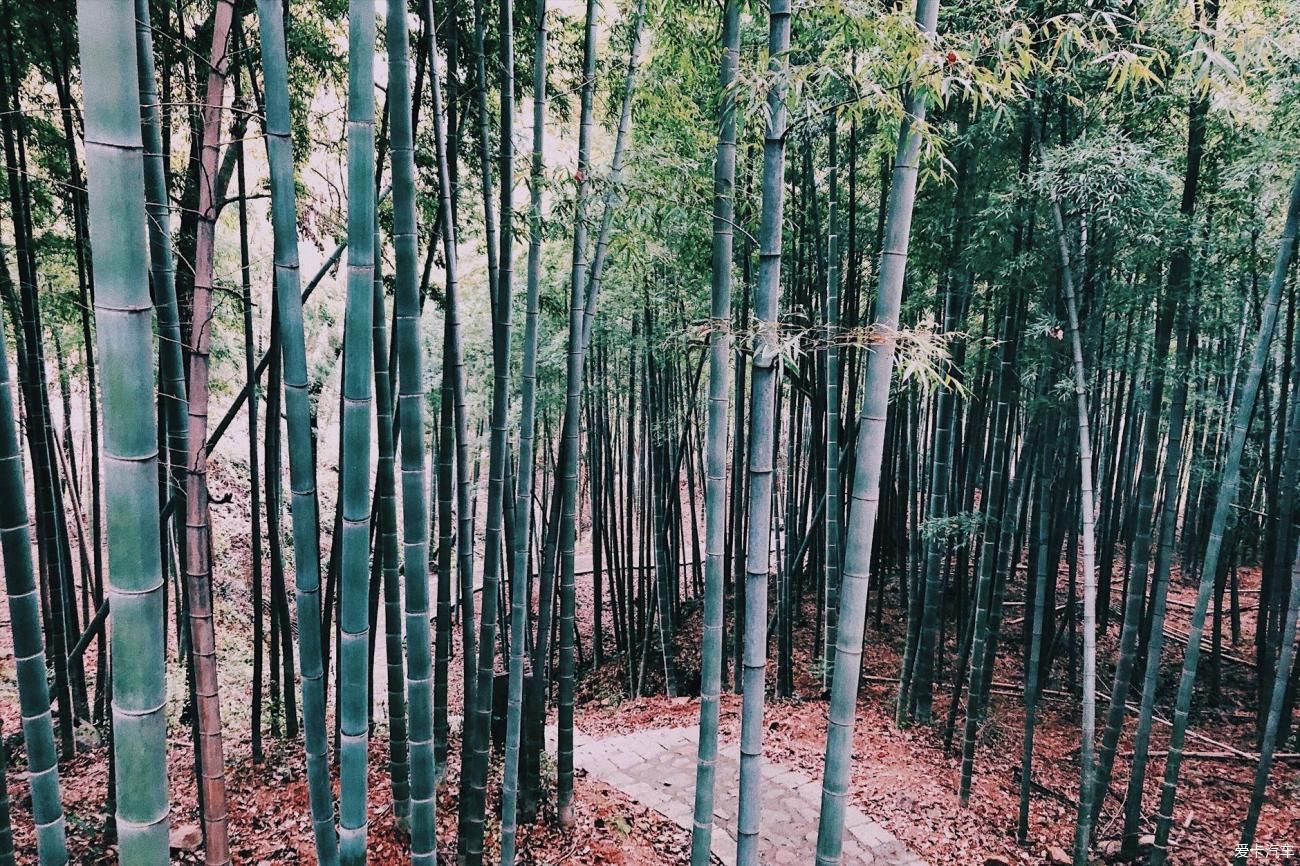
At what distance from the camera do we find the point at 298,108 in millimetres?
4094

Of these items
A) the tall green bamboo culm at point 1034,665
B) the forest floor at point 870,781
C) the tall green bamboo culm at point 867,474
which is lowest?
the forest floor at point 870,781

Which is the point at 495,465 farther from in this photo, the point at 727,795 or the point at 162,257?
the point at 727,795

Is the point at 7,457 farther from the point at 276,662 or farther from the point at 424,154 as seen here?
the point at 276,662

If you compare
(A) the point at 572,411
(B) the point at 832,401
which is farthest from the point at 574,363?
(B) the point at 832,401

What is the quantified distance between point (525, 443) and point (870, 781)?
413 centimetres

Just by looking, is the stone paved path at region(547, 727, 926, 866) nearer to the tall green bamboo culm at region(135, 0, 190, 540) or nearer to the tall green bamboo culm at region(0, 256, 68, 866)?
the tall green bamboo culm at region(0, 256, 68, 866)

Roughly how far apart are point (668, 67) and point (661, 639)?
6830mm

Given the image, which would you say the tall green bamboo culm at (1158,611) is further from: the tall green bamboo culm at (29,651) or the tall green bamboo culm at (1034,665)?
the tall green bamboo culm at (29,651)

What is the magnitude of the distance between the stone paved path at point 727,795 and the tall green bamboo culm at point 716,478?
182 centimetres

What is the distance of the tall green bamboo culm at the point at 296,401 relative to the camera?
1.81 m

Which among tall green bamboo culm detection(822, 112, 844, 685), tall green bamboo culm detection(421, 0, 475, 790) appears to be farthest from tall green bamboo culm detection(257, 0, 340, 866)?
tall green bamboo culm detection(822, 112, 844, 685)

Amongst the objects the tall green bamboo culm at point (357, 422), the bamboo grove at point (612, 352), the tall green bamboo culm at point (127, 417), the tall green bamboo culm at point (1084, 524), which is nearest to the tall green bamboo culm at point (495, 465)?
the bamboo grove at point (612, 352)

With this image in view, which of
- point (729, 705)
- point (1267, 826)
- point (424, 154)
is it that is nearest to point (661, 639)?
point (729, 705)

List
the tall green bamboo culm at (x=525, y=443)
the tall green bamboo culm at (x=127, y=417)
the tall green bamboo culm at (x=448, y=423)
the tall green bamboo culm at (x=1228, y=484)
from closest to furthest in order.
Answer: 1. the tall green bamboo culm at (x=127, y=417)
2. the tall green bamboo culm at (x=448, y=423)
3. the tall green bamboo culm at (x=525, y=443)
4. the tall green bamboo culm at (x=1228, y=484)
